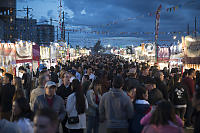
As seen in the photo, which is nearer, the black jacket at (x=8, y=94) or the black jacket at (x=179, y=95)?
the black jacket at (x=8, y=94)

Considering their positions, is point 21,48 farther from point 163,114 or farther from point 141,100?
point 163,114

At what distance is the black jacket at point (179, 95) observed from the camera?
23.9 feet

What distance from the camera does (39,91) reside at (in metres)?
5.85

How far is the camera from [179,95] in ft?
23.8

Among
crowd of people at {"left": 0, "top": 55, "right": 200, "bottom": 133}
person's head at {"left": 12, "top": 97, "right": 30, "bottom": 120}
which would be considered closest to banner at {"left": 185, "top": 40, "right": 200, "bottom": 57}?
crowd of people at {"left": 0, "top": 55, "right": 200, "bottom": 133}

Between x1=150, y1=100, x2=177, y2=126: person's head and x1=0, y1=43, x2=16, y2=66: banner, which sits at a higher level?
x1=0, y1=43, x2=16, y2=66: banner

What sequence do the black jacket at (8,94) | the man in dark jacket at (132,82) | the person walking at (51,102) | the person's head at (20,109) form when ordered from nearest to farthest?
the person's head at (20,109), the person walking at (51,102), the man in dark jacket at (132,82), the black jacket at (8,94)

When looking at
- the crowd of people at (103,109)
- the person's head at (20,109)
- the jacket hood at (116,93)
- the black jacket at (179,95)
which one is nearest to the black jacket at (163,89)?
the crowd of people at (103,109)

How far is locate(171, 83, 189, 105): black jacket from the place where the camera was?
729cm

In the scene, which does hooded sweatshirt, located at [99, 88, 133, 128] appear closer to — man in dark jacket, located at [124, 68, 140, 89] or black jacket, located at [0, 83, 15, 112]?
man in dark jacket, located at [124, 68, 140, 89]

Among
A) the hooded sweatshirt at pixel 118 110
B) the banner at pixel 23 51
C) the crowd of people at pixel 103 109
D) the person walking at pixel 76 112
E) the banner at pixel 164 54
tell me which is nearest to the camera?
the crowd of people at pixel 103 109

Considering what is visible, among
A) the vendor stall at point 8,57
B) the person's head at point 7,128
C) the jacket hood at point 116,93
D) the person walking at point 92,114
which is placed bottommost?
the person walking at point 92,114

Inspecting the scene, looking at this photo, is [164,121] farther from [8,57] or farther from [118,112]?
[8,57]

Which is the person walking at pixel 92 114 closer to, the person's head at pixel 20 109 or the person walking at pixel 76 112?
the person walking at pixel 76 112
